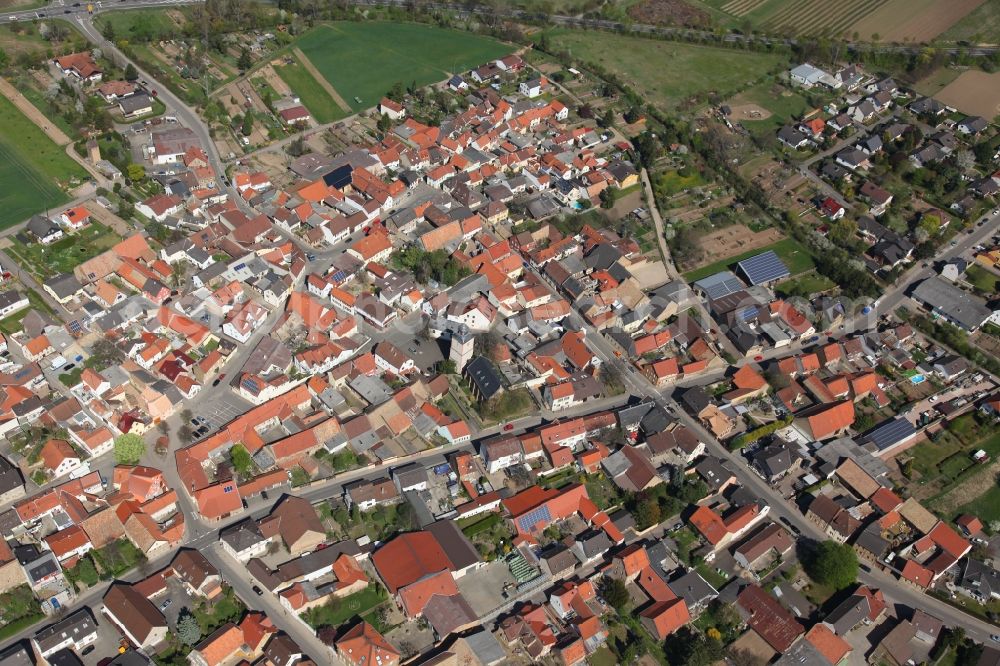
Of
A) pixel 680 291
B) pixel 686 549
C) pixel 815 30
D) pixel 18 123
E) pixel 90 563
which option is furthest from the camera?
pixel 815 30

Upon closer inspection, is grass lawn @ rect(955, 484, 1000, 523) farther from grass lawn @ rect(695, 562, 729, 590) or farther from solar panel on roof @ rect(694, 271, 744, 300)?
solar panel on roof @ rect(694, 271, 744, 300)

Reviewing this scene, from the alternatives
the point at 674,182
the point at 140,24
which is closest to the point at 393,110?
the point at 674,182

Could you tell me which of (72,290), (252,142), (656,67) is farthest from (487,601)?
(656,67)

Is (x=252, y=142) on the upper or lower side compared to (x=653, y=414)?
upper

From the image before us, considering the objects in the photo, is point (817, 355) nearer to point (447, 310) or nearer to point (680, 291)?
point (680, 291)

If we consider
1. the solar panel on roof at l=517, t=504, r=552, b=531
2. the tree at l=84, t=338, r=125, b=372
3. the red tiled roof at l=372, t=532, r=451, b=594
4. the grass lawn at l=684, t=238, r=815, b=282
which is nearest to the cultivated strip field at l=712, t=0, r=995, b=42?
the grass lawn at l=684, t=238, r=815, b=282

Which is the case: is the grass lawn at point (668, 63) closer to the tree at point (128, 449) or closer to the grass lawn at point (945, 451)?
the grass lawn at point (945, 451)
